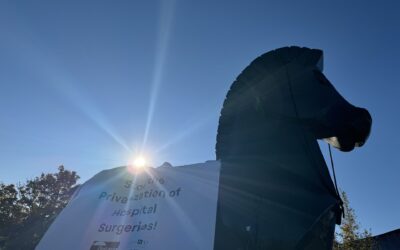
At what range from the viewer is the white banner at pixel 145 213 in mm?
1881

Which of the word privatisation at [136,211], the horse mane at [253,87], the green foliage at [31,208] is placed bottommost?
the word privatisation at [136,211]

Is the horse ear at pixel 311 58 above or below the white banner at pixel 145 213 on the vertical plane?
above

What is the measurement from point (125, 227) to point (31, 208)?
40.6 metres

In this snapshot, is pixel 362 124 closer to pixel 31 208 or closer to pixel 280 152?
pixel 280 152

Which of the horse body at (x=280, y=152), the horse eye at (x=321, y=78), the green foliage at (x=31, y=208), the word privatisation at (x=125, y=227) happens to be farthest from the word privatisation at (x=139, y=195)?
the green foliage at (x=31, y=208)

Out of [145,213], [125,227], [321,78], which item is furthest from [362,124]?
[125,227]

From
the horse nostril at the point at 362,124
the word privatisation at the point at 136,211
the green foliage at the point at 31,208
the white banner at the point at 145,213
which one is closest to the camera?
the white banner at the point at 145,213

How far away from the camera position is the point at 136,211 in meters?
2.23

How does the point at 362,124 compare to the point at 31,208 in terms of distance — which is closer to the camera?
the point at 362,124

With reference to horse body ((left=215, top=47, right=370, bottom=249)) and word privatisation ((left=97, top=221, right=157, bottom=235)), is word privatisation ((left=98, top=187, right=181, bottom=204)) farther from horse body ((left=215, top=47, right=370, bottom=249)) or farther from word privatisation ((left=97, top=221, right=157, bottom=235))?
horse body ((left=215, top=47, right=370, bottom=249))

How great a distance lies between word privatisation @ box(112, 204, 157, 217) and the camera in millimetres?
2143

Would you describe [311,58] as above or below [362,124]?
above

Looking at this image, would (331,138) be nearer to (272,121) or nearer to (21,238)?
(272,121)

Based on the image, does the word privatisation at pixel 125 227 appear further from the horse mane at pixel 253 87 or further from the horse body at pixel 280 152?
the horse mane at pixel 253 87
